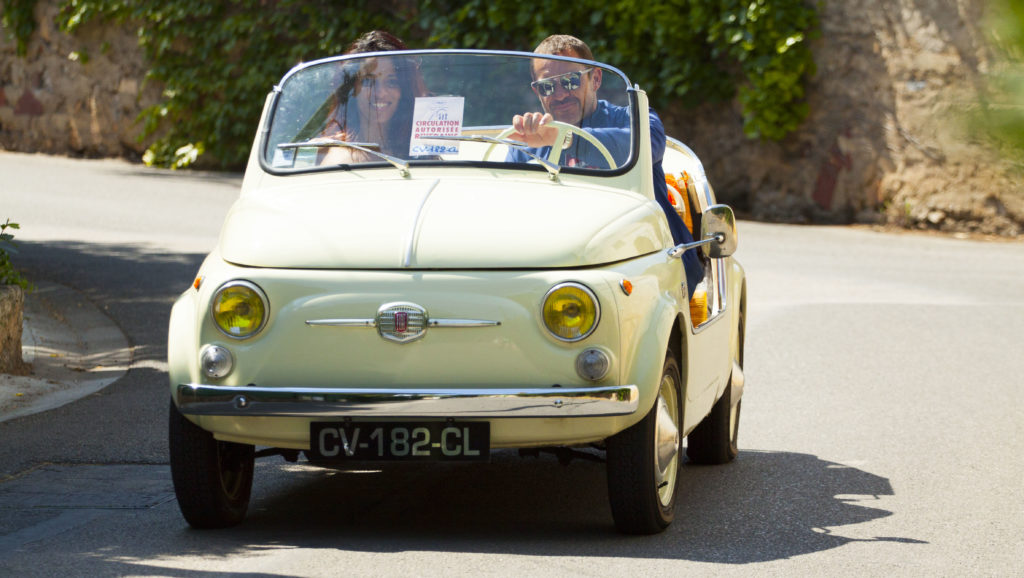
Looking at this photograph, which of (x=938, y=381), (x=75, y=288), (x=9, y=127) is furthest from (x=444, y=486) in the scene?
(x=9, y=127)

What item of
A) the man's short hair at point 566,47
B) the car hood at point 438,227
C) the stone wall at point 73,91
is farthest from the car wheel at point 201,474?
the stone wall at point 73,91

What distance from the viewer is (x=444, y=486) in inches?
211

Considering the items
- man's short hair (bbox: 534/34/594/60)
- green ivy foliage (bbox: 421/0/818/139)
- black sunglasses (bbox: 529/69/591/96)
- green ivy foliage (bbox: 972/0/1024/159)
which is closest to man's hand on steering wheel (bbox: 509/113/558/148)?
black sunglasses (bbox: 529/69/591/96)

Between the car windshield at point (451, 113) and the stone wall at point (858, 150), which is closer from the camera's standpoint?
the car windshield at point (451, 113)

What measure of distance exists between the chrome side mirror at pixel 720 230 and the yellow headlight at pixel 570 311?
968 millimetres

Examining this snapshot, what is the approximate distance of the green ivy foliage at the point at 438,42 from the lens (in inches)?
653

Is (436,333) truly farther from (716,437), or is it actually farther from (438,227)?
(716,437)

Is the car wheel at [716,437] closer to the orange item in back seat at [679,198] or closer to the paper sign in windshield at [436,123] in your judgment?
the orange item in back seat at [679,198]

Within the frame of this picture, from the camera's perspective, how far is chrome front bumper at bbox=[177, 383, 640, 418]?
3973 millimetres

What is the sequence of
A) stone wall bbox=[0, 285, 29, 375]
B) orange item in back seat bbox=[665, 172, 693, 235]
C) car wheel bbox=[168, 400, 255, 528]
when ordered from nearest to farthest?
car wheel bbox=[168, 400, 255, 528] → orange item in back seat bbox=[665, 172, 693, 235] → stone wall bbox=[0, 285, 29, 375]

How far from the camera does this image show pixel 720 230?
193 inches

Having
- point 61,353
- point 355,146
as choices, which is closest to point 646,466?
point 355,146

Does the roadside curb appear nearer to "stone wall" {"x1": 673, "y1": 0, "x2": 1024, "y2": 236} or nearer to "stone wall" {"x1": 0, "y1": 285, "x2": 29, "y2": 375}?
"stone wall" {"x1": 0, "y1": 285, "x2": 29, "y2": 375}

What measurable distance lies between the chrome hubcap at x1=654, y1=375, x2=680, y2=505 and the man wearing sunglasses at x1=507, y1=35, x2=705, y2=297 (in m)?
0.63
